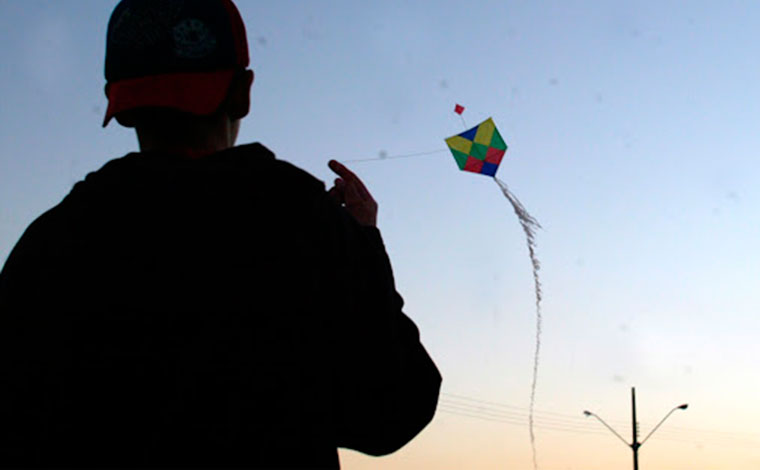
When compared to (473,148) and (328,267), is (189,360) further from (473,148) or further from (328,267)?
(473,148)

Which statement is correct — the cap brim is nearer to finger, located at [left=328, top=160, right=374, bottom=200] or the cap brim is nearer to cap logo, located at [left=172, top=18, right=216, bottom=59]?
cap logo, located at [left=172, top=18, right=216, bottom=59]

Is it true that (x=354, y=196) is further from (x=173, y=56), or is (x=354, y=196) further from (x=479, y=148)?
(x=479, y=148)

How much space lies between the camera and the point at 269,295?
176 centimetres

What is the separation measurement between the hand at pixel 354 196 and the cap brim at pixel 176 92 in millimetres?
403

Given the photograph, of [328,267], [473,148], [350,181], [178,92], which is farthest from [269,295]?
[473,148]

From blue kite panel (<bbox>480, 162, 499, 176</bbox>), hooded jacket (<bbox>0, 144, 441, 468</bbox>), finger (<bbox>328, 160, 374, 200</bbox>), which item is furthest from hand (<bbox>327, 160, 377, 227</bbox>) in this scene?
blue kite panel (<bbox>480, 162, 499, 176</bbox>)

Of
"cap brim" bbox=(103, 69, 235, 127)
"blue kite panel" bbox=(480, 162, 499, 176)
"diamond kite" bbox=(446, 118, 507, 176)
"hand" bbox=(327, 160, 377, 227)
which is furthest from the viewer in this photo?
"diamond kite" bbox=(446, 118, 507, 176)

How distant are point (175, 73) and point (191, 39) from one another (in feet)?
0.25

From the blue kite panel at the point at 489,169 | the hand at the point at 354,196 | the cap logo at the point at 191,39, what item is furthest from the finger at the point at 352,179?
the blue kite panel at the point at 489,169

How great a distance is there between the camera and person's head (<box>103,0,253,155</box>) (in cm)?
193

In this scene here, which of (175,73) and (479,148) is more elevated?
(479,148)

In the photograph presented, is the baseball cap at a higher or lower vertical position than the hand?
higher

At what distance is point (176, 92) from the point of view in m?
1.92

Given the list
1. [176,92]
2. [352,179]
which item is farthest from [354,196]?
[176,92]
